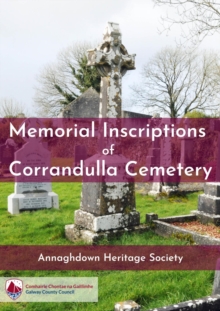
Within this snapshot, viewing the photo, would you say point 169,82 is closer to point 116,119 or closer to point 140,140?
point 140,140

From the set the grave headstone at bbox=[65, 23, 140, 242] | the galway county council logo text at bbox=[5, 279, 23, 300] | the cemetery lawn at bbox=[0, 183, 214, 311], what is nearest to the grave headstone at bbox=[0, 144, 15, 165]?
the cemetery lawn at bbox=[0, 183, 214, 311]

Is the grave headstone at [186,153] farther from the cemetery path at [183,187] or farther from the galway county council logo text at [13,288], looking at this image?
the galway county council logo text at [13,288]

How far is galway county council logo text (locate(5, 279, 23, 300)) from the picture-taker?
4.43m

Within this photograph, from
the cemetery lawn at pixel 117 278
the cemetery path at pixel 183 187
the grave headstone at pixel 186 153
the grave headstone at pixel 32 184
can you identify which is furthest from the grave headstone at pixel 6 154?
the cemetery lawn at pixel 117 278

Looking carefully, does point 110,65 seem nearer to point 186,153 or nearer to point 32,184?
point 32,184

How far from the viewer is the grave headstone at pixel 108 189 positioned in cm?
617

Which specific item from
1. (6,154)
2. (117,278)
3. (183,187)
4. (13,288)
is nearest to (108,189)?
(117,278)

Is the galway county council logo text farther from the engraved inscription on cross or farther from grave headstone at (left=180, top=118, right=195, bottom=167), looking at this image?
grave headstone at (left=180, top=118, right=195, bottom=167)

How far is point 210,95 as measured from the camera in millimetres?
31609

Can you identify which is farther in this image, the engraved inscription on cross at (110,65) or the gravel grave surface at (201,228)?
the gravel grave surface at (201,228)

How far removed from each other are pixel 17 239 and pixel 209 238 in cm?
322

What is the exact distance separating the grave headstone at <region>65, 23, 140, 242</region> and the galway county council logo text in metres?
1.68

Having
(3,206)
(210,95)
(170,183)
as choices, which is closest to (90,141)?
(170,183)

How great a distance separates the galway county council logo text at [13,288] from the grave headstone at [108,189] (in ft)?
5.52
